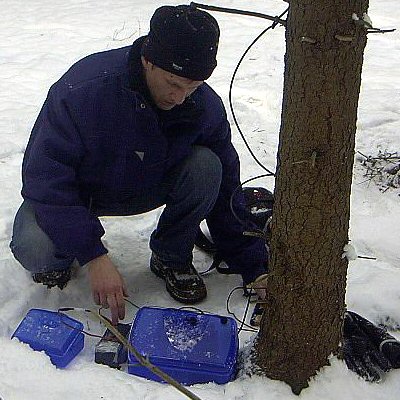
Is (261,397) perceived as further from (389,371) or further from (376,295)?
(376,295)

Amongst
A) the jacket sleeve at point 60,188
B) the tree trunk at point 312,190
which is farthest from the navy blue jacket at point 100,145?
the tree trunk at point 312,190

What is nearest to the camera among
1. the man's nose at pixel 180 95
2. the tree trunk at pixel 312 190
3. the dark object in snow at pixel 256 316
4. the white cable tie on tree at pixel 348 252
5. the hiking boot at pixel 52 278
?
the tree trunk at pixel 312 190

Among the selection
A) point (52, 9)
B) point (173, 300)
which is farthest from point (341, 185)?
point (52, 9)

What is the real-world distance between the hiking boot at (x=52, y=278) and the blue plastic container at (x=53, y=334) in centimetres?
25

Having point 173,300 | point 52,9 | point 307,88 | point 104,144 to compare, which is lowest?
point 52,9

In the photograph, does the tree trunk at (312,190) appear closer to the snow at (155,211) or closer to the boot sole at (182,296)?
the snow at (155,211)

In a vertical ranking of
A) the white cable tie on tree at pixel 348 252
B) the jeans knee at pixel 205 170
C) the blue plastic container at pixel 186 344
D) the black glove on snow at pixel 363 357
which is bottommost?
the black glove on snow at pixel 363 357

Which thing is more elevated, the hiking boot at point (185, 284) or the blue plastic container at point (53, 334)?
the blue plastic container at point (53, 334)

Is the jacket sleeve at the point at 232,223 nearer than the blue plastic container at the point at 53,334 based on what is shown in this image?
No

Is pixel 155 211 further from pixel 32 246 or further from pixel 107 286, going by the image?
pixel 107 286

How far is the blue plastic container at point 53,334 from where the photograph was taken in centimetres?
187

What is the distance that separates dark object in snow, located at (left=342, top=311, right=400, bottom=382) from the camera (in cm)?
187

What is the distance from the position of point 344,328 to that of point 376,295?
0.30 metres

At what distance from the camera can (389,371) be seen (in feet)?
6.21
